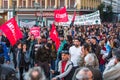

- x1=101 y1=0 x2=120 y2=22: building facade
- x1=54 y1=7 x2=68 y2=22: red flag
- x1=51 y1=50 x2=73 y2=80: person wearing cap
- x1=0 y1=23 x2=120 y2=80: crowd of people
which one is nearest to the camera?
x1=0 y1=23 x2=120 y2=80: crowd of people

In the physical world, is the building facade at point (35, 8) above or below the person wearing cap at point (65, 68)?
below

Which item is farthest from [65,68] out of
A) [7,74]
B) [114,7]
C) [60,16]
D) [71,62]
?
[114,7]

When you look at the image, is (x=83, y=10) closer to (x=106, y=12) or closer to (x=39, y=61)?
(x=106, y=12)

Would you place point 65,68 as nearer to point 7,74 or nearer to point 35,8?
point 7,74

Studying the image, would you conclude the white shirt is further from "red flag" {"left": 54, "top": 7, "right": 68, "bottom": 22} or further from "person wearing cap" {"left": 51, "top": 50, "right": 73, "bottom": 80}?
"red flag" {"left": 54, "top": 7, "right": 68, "bottom": 22}

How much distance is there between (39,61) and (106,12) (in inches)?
2670

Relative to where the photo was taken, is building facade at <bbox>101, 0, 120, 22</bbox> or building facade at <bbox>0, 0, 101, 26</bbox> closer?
building facade at <bbox>0, 0, 101, 26</bbox>

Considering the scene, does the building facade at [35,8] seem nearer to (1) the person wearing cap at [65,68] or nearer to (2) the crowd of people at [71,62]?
(2) the crowd of people at [71,62]

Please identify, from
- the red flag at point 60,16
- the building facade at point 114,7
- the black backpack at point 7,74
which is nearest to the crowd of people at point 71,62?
the black backpack at point 7,74

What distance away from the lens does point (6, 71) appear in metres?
5.79

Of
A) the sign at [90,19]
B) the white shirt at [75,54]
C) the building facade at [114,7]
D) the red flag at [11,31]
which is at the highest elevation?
the red flag at [11,31]

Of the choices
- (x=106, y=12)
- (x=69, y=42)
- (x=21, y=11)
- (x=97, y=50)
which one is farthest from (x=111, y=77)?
(x=106, y=12)

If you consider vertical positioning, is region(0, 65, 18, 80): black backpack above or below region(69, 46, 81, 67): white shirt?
above

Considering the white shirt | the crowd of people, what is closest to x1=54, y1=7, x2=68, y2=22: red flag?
the crowd of people
